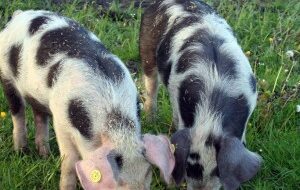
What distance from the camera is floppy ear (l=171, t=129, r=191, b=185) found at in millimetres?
4414

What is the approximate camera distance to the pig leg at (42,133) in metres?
5.26

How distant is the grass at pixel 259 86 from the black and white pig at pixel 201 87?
1.59ft

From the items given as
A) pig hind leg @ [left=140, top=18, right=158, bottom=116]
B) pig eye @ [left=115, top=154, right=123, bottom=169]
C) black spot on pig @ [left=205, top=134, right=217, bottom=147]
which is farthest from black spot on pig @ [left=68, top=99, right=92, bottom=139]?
pig hind leg @ [left=140, top=18, right=158, bottom=116]

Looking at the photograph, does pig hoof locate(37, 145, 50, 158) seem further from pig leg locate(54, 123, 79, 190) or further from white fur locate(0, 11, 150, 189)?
pig leg locate(54, 123, 79, 190)

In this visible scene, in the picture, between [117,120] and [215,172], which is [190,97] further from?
[117,120]

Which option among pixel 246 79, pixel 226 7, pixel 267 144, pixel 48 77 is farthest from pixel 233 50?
pixel 226 7

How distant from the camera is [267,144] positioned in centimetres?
565

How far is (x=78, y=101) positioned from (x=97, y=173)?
0.76m

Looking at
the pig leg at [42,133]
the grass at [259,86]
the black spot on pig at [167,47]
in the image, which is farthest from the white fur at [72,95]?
the black spot on pig at [167,47]

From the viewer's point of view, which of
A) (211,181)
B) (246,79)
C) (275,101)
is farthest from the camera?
(275,101)

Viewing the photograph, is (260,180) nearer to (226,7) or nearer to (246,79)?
(246,79)

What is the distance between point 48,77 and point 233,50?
1.49 metres

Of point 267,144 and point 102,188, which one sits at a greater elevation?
point 102,188

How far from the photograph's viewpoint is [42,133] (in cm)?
532
